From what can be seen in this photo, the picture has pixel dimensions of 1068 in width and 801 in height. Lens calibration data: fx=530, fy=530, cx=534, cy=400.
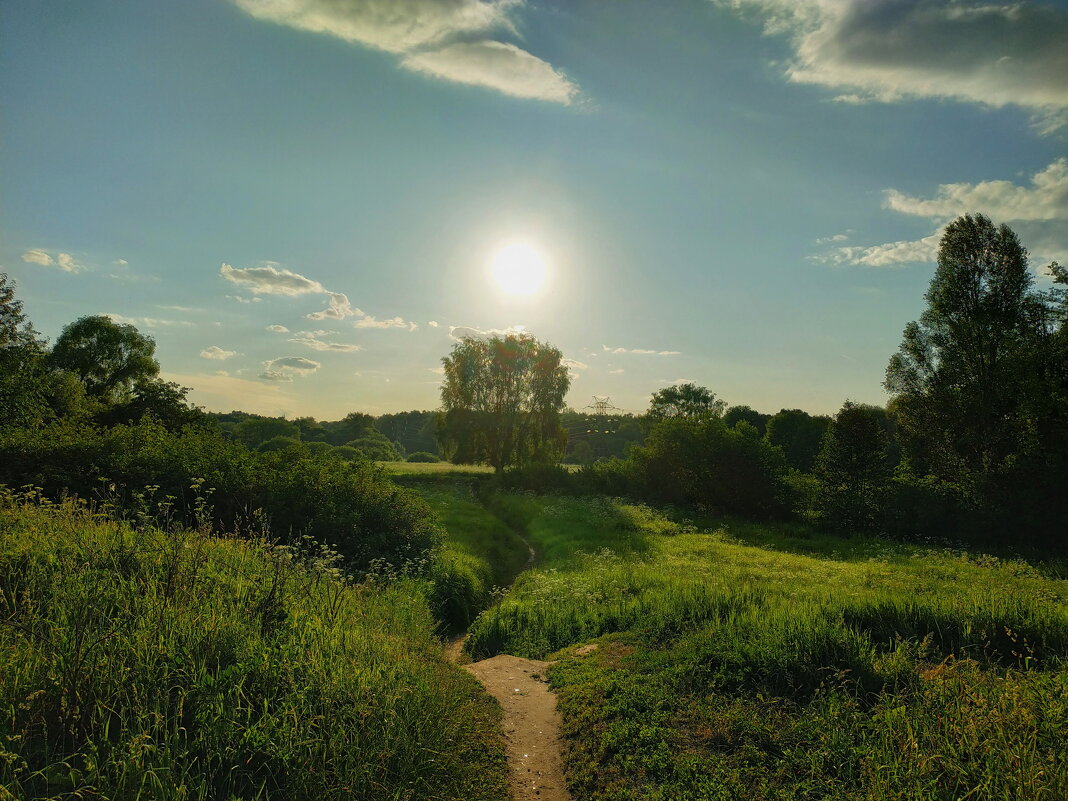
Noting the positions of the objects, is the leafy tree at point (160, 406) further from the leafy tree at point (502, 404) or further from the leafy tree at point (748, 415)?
the leafy tree at point (748, 415)

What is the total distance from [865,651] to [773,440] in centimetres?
5781

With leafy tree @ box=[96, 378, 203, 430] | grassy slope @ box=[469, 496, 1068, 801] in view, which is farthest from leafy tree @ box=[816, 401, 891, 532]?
leafy tree @ box=[96, 378, 203, 430]

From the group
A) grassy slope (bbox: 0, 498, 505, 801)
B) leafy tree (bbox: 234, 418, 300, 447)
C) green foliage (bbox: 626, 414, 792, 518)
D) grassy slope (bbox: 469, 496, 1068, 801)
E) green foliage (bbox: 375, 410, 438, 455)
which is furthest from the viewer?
green foliage (bbox: 375, 410, 438, 455)

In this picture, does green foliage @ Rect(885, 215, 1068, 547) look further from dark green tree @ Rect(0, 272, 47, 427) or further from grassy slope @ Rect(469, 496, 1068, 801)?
dark green tree @ Rect(0, 272, 47, 427)

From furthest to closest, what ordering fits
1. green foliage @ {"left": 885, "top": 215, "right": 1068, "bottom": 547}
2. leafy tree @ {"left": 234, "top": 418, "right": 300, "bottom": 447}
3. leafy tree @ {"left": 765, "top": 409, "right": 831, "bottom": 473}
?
leafy tree @ {"left": 234, "top": 418, "right": 300, "bottom": 447} → leafy tree @ {"left": 765, "top": 409, "right": 831, "bottom": 473} → green foliage @ {"left": 885, "top": 215, "right": 1068, "bottom": 547}

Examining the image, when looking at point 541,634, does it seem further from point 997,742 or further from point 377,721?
point 997,742

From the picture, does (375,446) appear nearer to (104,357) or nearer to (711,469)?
(104,357)

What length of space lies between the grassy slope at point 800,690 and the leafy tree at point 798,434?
46.2m

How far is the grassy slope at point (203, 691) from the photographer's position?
163 inches

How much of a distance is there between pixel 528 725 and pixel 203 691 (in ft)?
13.7

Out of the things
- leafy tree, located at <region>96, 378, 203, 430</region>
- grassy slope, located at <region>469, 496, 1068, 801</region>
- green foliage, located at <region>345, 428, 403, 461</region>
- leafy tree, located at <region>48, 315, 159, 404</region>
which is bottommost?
green foliage, located at <region>345, 428, 403, 461</region>

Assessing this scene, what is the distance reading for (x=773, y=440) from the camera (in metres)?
60.5

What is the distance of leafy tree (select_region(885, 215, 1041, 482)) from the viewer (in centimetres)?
2986

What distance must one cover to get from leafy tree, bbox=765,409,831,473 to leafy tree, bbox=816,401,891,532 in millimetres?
24326
